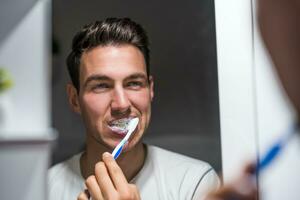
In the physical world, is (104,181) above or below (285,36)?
below

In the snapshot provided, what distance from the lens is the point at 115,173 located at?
2.39 ft

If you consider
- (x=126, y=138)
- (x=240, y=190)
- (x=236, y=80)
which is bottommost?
(x=240, y=190)

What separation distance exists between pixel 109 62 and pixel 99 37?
51mm

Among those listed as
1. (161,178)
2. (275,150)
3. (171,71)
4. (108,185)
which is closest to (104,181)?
(108,185)

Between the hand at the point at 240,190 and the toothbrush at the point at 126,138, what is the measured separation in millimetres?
182

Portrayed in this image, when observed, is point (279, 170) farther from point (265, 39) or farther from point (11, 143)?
point (11, 143)

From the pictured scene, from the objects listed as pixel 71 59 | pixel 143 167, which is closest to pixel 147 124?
pixel 143 167

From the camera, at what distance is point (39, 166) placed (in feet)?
2.50

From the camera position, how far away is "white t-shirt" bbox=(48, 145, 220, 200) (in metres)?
0.76

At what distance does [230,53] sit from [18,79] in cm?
41

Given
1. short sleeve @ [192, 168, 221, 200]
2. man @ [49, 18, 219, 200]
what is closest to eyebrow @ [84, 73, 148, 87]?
man @ [49, 18, 219, 200]

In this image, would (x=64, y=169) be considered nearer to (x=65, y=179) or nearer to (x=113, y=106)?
(x=65, y=179)

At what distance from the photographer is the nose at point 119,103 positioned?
756 mm

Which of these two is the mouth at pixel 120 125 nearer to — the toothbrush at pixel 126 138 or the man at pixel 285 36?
the toothbrush at pixel 126 138
